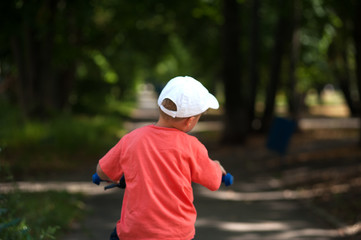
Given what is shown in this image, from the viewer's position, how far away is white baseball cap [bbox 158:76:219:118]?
3.08 metres

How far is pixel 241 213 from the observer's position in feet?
27.8

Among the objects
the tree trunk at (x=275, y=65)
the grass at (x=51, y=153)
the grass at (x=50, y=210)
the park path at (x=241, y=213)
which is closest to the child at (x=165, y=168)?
the grass at (x=50, y=210)

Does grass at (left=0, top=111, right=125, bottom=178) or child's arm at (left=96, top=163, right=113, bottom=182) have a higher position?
child's arm at (left=96, top=163, right=113, bottom=182)

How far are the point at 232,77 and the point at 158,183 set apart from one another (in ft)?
48.6

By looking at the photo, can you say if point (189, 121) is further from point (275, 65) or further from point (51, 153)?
point (275, 65)

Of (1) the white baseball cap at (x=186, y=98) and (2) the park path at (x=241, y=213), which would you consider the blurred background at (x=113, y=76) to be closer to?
(2) the park path at (x=241, y=213)

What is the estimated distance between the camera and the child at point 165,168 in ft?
10.1

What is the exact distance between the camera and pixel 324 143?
1856cm

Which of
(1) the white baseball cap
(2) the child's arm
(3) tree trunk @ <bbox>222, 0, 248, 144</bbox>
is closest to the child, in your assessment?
(1) the white baseball cap

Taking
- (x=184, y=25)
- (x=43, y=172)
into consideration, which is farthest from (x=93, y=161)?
(x=184, y=25)

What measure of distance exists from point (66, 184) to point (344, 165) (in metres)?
6.12

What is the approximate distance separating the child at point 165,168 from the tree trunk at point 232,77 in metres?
14.6

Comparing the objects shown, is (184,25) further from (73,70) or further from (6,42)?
(6,42)

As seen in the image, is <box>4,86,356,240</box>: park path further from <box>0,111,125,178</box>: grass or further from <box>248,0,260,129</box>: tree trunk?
<box>248,0,260,129</box>: tree trunk
